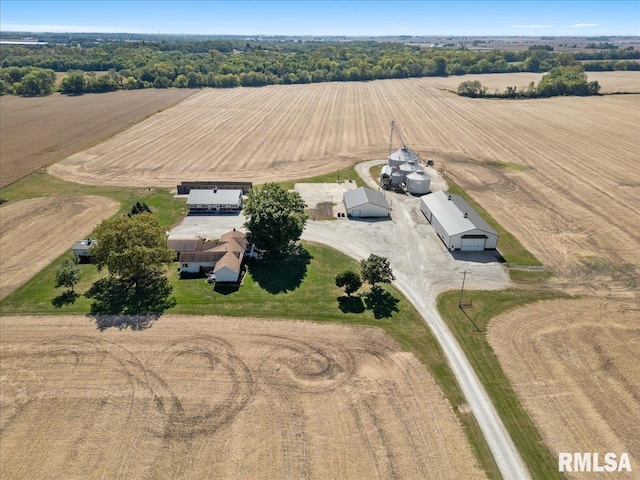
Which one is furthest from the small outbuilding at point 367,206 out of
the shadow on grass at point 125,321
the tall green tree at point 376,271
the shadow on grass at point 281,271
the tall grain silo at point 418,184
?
the shadow on grass at point 125,321

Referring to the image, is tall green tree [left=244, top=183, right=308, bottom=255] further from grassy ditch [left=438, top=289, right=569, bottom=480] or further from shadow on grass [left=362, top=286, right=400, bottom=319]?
grassy ditch [left=438, top=289, right=569, bottom=480]

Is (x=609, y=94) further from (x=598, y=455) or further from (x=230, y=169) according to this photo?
(x=598, y=455)

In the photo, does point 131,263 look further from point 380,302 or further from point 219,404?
point 380,302

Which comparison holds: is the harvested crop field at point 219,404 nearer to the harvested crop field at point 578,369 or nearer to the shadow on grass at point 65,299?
the shadow on grass at point 65,299

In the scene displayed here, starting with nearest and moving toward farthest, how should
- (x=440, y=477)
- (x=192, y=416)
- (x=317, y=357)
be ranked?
(x=440, y=477) → (x=192, y=416) → (x=317, y=357)

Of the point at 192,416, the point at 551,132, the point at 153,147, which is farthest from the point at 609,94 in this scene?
the point at 192,416

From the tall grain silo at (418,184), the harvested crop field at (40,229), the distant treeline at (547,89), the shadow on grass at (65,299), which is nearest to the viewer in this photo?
the shadow on grass at (65,299)
